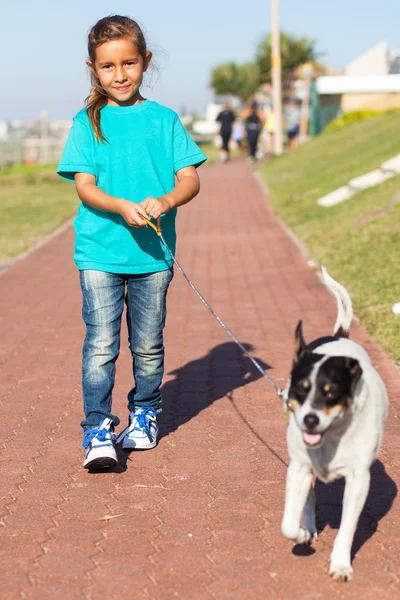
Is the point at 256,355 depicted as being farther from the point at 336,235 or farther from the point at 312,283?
the point at 336,235

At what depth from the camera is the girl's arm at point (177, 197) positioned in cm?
451

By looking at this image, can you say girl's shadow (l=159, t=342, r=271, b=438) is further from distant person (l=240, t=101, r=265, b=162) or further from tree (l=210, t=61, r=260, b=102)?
tree (l=210, t=61, r=260, b=102)

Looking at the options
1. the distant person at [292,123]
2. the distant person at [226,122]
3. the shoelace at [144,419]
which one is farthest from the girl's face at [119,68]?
the distant person at [292,123]

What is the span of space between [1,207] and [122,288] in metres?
19.1

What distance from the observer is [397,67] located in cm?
5369

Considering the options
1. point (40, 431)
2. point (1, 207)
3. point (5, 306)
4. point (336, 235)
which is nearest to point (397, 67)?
point (1, 207)

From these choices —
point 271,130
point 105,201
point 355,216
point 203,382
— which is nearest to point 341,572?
point 105,201

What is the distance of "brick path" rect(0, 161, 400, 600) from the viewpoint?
12.0ft

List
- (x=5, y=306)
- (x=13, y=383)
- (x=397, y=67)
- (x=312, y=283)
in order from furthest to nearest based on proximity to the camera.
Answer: (x=397, y=67) → (x=312, y=283) → (x=5, y=306) → (x=13, y=383)

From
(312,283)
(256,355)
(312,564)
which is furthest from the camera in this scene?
(312,283)

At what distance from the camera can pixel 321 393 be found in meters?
3.33

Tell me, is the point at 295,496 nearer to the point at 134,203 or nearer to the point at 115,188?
the point at 134,203

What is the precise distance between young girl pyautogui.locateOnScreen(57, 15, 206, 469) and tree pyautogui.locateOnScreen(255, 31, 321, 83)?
67.4 metres

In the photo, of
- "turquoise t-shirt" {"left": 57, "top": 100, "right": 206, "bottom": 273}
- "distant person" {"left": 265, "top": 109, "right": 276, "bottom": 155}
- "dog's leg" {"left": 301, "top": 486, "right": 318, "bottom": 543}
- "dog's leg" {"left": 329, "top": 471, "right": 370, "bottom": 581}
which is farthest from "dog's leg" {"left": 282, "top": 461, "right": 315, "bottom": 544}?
"distant person" {"left": 265, "top": 109, "right": 276, "bottom": 155}
